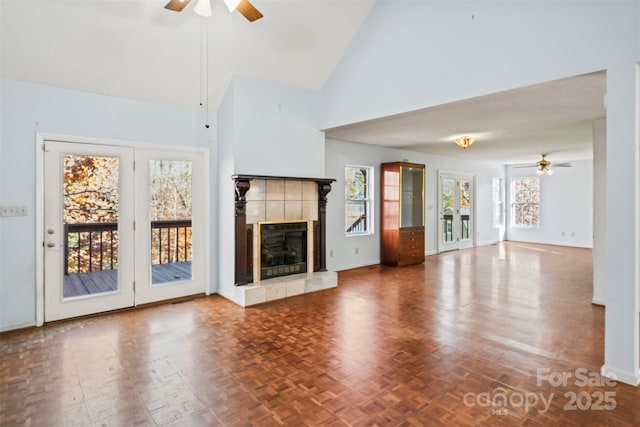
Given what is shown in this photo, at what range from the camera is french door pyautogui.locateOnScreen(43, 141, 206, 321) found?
12.6 ft

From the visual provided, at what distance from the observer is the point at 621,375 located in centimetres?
258

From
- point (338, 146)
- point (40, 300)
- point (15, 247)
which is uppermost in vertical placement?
point (338, 146)

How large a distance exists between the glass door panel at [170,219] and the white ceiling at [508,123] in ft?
7.58

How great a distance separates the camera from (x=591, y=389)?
8.09 feet

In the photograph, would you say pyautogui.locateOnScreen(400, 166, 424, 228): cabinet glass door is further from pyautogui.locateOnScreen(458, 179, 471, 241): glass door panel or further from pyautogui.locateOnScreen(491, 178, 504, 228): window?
pyautogui.locateOnScreen(491, 178, 504, 228): window

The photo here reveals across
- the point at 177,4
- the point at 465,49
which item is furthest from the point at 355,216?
the point at 177,4

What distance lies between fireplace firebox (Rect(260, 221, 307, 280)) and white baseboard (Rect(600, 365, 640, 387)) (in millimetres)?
3610

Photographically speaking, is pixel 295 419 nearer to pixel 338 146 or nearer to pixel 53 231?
pixel 53 231

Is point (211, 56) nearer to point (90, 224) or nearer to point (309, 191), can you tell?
point (309, 191)

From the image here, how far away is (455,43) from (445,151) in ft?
15.3

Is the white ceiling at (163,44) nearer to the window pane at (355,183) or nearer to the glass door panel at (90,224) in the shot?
the glass door panel at (90,224)

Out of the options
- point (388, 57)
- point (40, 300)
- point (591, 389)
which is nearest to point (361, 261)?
point (388, 57)

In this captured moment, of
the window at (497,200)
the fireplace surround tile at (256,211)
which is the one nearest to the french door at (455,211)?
the window at (497,200)

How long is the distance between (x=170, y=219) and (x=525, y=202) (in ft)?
34.1
